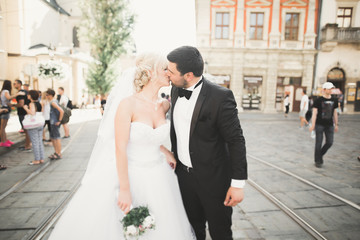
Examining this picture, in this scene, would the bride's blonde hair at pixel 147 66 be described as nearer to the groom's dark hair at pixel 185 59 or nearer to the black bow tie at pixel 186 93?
the groom's dark hair at pixel 185 59

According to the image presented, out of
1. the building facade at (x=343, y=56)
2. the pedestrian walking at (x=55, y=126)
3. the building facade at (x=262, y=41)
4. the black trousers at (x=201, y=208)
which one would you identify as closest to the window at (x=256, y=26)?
the building facade at (x=262, y=41)

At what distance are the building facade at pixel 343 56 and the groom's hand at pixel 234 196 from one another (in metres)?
21.9

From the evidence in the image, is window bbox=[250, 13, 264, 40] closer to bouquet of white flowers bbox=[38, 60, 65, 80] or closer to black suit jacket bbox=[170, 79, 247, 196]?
bouquet of white flowers bbox=[38, 60, 65, 80]

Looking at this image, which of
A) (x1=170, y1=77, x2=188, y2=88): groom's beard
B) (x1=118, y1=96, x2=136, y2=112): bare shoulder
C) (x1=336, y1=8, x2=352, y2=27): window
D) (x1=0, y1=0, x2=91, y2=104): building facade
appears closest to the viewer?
(x1=118, y1=96, x2=136, y2=112): bare shoulder

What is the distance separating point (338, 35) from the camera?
19516 mm

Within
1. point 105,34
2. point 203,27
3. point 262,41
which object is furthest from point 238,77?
point 105,34

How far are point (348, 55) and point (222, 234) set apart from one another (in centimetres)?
2468

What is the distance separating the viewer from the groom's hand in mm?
1827

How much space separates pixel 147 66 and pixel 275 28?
2158 centimetres

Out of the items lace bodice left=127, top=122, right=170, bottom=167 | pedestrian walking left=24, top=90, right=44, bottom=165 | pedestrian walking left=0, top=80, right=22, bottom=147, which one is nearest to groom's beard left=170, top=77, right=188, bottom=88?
lace bodice left=127, top=122, right=170, bottom=167

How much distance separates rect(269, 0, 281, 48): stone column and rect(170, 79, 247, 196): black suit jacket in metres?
20.9

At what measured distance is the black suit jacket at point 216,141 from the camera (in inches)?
70.7

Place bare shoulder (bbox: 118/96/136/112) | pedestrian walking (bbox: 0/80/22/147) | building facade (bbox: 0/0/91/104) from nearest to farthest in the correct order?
bare shoulder (bbox: 118/96/136/112), pedestrian walking (bbox: 0/80/22/147), building facade (bbox: 0/0/91/104)

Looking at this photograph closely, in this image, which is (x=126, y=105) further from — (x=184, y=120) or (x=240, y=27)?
(x=240, y=27)
